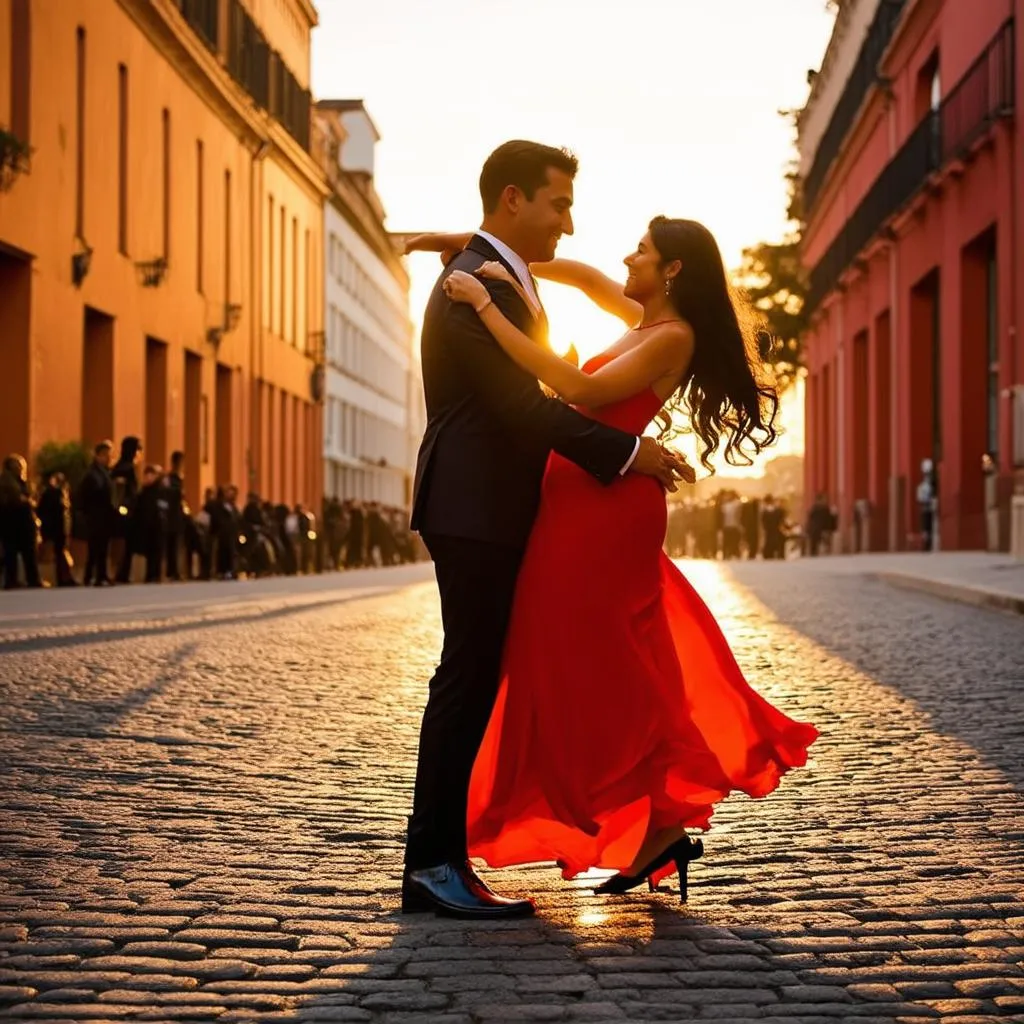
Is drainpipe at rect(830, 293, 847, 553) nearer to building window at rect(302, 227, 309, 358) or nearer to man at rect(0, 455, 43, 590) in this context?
building window at rect(302, 227, 309, 358)

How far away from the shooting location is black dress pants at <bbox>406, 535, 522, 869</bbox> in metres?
5.11

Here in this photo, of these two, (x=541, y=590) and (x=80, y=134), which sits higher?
(x=80, y=134)

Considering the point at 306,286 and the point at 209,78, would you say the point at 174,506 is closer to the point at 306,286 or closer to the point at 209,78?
the point at 209,78

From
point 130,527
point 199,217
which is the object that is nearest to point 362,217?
point 199,217

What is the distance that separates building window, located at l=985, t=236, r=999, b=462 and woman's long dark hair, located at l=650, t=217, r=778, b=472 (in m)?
27.8

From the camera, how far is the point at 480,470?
5.05m

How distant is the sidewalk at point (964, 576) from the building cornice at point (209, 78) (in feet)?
45.3

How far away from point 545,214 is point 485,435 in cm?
58

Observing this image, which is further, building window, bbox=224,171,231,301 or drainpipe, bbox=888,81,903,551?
A: building window, bbox=224,171,231,301

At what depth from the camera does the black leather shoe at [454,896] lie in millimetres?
5074

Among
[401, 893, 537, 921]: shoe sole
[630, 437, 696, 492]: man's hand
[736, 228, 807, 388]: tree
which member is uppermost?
[736, 228, 807, 388]: tree

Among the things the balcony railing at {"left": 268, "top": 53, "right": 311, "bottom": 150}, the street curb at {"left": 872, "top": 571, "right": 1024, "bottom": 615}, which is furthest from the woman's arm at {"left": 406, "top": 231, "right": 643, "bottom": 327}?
the balcony railing at {"left": 268, "top": 53, "right": 311, "bottom": 150}

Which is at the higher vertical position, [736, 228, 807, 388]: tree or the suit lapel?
[736, 228, 807, 388]: tree

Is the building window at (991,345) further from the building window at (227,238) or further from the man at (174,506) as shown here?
the building window at (227,238)
